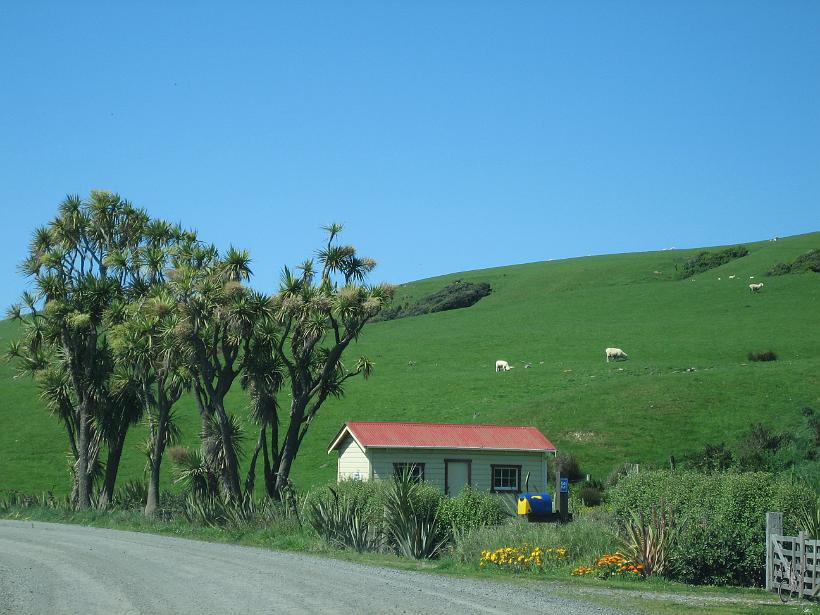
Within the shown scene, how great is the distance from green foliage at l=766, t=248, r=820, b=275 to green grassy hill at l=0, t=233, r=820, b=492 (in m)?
2.70

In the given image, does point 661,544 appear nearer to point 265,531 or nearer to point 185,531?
point 265,531

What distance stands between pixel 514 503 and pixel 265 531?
1279cm

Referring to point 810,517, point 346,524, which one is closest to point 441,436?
point 346,524

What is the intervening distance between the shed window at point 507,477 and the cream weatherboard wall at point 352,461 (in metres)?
5.80

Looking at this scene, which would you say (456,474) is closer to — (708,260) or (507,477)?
(507,477)

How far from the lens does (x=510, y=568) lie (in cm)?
2059

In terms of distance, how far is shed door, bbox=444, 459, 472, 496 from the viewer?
4116cm

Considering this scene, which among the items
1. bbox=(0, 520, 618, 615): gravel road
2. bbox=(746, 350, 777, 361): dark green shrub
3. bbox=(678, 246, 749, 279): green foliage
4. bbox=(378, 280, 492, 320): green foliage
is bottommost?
bbox=(0, 520, 618, 615): gravel road

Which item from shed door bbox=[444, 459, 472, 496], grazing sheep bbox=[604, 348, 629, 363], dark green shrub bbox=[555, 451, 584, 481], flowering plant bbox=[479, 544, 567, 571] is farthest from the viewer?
grazing sheep bbox=[604, 348, 629, 363]

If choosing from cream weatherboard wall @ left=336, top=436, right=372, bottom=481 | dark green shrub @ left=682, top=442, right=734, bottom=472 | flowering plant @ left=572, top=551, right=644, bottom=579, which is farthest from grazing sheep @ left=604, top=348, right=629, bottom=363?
flowering plant @ left=572, top=551, right=644, bottom=579

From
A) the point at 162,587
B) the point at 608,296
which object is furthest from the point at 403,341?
the point at 162,587

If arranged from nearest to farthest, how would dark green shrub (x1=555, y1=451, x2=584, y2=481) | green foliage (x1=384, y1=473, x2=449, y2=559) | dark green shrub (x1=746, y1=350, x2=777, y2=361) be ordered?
green foliage (x1=384, y1=473, x2=449, y2=559), dark green shrub (x1=555, y1=451, x2=584, y2=481), dark green shrub (x1=746, y1=350, x2=777, y2=361)

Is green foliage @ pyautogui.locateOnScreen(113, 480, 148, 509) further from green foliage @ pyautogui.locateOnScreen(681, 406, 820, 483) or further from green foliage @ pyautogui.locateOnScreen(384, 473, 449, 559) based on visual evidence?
green foliage @ pyautogui.locateOnScreen(681, 406, 820, 483)

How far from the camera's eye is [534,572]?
2031 centimetres
